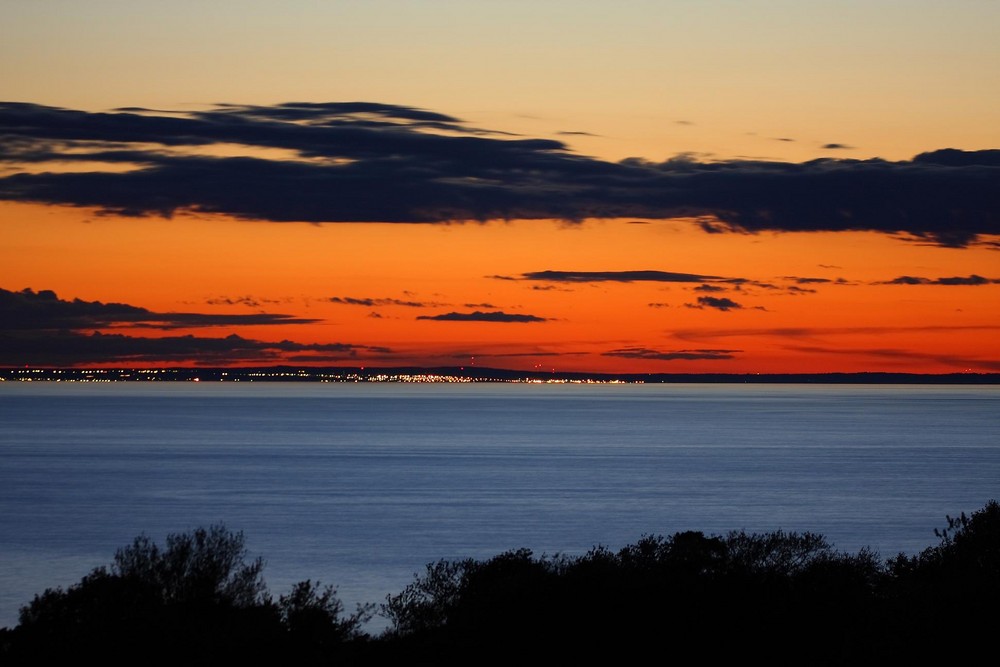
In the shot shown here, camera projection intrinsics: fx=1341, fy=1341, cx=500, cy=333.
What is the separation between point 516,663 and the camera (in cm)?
2656

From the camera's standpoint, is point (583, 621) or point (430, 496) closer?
point (583, 621)

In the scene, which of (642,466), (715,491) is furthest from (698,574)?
(642,466)

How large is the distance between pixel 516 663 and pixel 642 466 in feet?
350

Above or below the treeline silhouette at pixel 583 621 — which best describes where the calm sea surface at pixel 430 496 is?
below

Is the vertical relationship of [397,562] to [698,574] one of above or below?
below

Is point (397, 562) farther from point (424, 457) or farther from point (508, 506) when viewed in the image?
point (424, 457)

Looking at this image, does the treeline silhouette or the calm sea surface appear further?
the calm sea surface

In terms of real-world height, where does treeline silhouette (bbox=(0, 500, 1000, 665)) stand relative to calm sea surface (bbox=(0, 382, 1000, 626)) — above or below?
above

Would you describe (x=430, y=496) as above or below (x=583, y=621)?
below

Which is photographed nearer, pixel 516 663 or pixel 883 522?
pixel 516 663

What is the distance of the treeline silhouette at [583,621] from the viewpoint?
2464 centimetres

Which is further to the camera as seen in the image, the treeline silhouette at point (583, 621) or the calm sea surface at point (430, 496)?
the calm sea surface at point (430, 496)

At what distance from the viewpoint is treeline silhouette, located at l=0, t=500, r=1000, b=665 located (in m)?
24.6

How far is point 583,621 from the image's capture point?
27.7 m
